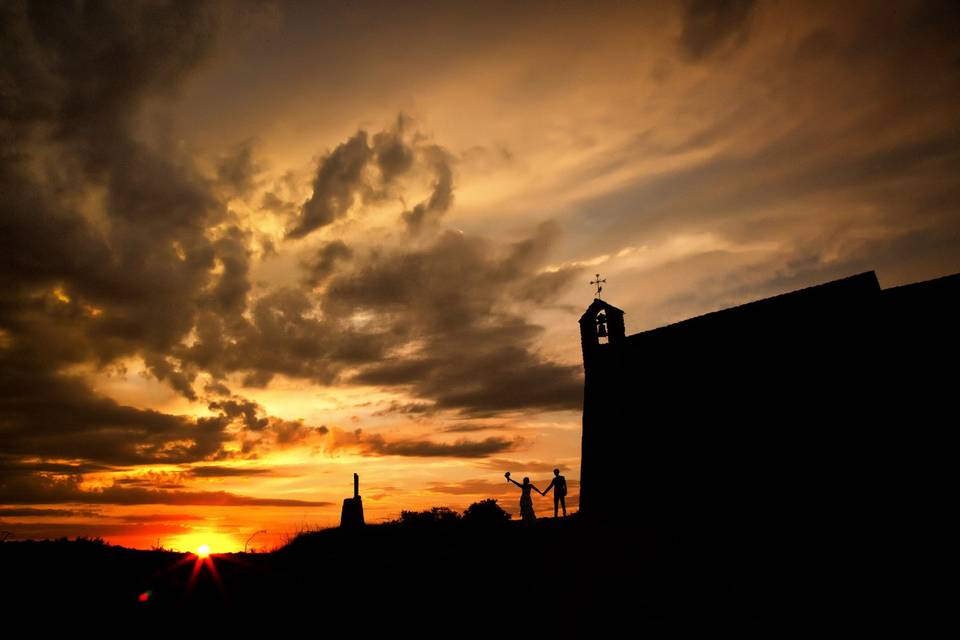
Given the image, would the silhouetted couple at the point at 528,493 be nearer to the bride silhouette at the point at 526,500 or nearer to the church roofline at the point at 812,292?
the bride silhouette at the point at 526,500

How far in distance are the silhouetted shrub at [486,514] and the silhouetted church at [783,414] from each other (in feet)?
13.8

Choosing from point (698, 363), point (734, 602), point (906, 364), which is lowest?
point (734, 602)

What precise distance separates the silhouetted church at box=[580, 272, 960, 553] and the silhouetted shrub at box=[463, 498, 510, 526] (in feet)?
13.8

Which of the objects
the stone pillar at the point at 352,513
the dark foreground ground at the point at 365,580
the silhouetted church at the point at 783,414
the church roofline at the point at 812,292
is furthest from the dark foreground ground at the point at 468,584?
the church roofline at the point at 812,292

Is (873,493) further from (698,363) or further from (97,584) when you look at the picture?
(97,584)

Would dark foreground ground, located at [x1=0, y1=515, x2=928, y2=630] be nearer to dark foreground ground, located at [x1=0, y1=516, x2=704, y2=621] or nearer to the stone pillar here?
dark foreground ground, located at [x1=0, y1=516, x2=704, y2=621]

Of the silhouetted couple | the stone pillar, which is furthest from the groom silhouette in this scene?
the stone pillar

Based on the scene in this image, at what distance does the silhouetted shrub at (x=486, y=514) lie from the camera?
66.6 ft

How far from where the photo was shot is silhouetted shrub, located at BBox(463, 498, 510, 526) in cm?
2031

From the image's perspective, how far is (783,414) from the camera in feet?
67.2

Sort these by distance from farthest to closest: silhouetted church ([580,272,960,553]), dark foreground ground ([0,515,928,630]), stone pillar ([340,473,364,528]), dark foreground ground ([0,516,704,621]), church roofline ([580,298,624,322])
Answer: church roofline ([580,298,624,322]), stone pillar ([340,473,364,528]), silhouetted church ([580,272,960,553]), dark foreground ground ([0,515,928,630]), dark foreground ground ([0,516,704,621])

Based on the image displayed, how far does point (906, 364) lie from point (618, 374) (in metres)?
11.3

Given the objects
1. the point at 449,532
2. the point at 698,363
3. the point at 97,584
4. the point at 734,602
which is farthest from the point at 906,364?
the point at 97,584

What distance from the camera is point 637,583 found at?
12352mm
